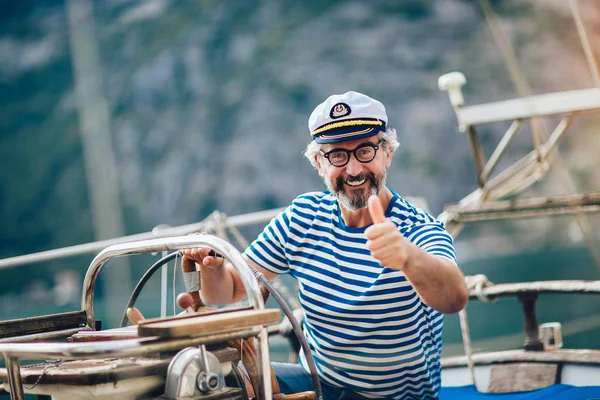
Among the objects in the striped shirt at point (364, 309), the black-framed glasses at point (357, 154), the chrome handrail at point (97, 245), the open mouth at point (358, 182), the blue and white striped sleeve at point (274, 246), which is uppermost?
the black-framed glasses at point (357, 154)

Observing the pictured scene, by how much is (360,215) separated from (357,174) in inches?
6.5

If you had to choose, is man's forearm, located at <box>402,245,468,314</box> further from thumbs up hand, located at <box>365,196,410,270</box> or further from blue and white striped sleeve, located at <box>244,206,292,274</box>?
blue and white striped sleeve, located at <box>244,206,292,274</box>

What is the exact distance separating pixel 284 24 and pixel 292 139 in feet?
67.4

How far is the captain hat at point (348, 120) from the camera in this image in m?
2.10

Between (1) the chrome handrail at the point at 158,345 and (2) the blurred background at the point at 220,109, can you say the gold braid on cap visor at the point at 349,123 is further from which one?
(2) the blurred background at the point at 220,109

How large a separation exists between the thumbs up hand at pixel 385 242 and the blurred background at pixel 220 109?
61225 mm

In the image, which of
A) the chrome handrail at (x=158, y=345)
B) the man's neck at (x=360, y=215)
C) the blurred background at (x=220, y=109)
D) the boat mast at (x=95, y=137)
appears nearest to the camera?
the chrome handrail at (x=158, y=345)

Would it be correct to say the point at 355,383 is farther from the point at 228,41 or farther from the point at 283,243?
the point at 228,41

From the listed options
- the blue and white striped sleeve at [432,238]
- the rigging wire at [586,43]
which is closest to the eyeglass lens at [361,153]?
the blue and white striped sleeve at [432,238]

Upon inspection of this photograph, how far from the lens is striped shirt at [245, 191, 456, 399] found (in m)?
2.07

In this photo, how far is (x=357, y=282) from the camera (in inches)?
83.5

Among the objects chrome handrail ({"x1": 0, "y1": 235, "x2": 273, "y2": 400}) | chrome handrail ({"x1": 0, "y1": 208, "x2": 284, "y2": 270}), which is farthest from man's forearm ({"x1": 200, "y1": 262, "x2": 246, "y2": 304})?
chrome handrail ({"x1": 0, "y1": 208, "x2": 284, "y2": 270})

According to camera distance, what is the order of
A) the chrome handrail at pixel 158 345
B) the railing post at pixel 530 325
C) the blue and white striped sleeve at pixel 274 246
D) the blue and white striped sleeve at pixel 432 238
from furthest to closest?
1. the railing post at pixel 530 325
2. the blue and white striped sleeve at pixel 274 246
3. the blue and white striped sleeve at pixel 432 238
4. the chrome handrail at pixel 158 345

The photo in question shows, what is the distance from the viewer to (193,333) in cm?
145
